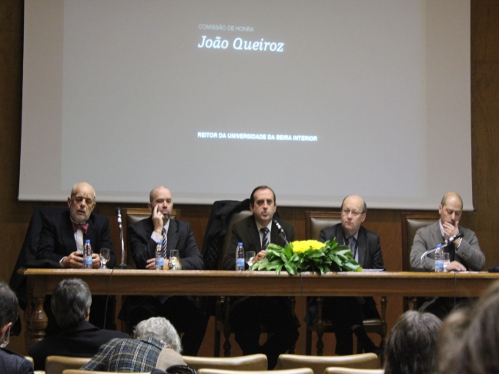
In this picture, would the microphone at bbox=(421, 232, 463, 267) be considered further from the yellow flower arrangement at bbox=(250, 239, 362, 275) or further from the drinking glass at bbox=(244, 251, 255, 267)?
the drinking glass at bbox=(244, 251, 255, 267)

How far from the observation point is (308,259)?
3.98m

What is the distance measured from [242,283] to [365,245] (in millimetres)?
1420

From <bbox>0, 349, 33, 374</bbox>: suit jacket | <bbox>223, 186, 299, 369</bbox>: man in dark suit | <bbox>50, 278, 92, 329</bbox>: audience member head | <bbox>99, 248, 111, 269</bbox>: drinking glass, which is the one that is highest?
<bbox>99, 248, 111, 269</bbox>: drinking glass

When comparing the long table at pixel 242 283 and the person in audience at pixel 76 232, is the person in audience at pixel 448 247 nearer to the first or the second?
the long table at pixel 242 283

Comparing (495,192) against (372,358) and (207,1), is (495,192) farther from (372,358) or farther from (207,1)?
(372,358)

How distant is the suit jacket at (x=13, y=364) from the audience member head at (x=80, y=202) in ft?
9.03

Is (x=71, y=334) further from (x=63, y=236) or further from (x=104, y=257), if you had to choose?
(x=63, y=236)

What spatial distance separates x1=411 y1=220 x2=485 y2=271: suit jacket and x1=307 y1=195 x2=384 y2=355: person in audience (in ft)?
0.95

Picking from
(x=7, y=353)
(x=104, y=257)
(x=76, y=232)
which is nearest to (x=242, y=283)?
(x=104, y=257)

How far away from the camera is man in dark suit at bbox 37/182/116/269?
4742mm

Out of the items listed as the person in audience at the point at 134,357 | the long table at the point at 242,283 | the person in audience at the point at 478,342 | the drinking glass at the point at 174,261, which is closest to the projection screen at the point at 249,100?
the drinking glass at the point at 174,261

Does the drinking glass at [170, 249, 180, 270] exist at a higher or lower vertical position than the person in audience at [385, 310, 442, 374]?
higher

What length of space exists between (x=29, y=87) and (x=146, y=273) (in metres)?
2.44

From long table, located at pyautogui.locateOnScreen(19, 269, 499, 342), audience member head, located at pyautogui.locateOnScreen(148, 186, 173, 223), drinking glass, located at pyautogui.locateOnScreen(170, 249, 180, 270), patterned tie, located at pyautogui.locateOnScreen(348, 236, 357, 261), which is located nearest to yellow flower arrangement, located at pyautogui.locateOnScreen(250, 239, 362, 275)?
long table, located at pyautogui.locateOnScreen(19, 269, 499, 342)
